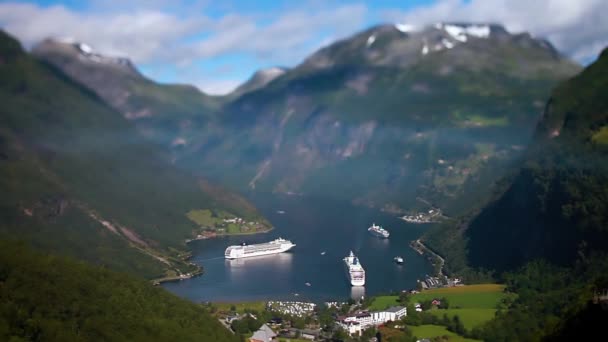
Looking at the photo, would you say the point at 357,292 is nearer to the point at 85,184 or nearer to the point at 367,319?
the point at 367,319

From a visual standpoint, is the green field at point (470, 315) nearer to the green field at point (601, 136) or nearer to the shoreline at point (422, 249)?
the shoreline at point (422, 249)

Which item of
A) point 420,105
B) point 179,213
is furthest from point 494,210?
point 420,105

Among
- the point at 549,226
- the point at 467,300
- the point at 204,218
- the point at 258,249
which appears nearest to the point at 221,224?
the point at 204,218

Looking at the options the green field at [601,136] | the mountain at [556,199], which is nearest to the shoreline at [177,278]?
the mountain at [556,199]

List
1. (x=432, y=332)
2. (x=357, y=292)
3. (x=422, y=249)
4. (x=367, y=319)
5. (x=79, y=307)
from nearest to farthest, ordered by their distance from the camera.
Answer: (x=79, y=307) → (x=432, y=332) → (x=367, y=319) → (x=357, y=292) → (x=422, y=249)

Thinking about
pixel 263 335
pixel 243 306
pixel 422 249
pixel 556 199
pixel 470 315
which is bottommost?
pixel 470 315

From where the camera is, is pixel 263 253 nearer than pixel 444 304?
No

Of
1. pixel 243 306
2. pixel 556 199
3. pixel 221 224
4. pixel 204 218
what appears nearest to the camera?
pixel 243 306
